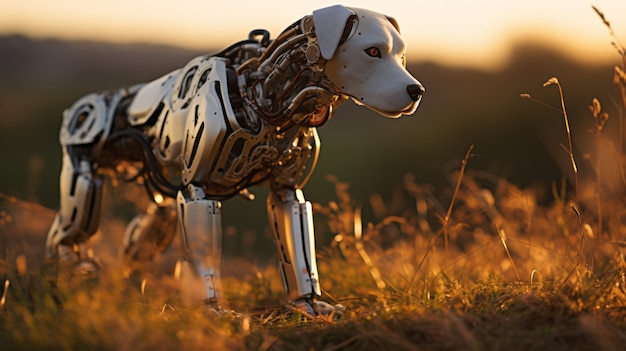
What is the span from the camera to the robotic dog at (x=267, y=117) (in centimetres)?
395

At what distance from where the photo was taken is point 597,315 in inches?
140

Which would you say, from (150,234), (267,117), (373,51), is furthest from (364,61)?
(150,234)

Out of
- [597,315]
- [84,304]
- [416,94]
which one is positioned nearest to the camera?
[84,304]

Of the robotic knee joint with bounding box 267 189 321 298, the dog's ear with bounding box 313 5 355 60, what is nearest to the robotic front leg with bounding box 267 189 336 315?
the robotic knee joint with bounding box 267 189 321 298

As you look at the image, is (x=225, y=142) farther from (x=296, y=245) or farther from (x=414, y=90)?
(x=414, y=90)

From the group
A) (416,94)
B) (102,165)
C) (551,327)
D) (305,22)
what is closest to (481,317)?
(551,327)

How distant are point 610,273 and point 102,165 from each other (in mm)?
2906

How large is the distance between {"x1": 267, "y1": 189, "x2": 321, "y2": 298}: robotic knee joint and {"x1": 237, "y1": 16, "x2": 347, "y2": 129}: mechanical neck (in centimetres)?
46

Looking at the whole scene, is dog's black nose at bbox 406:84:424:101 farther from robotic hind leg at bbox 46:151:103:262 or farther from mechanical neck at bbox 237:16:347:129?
robotic hind leg at bbox 46:151:103:262

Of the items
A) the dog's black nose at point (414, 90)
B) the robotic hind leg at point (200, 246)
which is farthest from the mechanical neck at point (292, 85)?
the robotic hind leg at point (200, 246)

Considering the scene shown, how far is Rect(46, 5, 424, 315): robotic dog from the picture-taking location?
3.95 meters

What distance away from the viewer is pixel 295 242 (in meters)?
4.49

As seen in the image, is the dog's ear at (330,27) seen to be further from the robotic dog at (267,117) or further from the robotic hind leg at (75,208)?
the robotic hind leg at (75,208)

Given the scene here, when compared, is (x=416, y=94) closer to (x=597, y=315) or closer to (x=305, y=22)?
(x=305, y=22)
